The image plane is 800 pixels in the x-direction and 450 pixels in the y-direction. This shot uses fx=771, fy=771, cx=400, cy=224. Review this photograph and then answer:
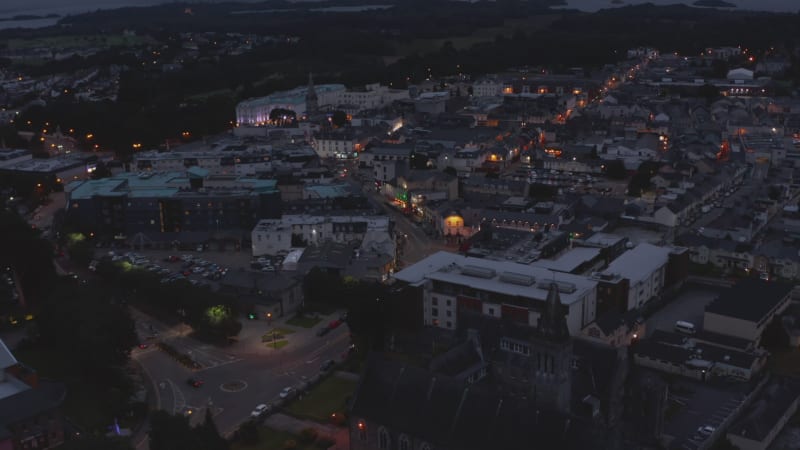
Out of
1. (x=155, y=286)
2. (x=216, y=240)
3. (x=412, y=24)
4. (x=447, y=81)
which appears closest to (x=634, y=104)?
(x=447, y=81)

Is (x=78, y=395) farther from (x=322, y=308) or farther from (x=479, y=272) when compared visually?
(x=479, y=272)

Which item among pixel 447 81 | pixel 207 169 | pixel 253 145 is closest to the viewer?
pixel 207 169

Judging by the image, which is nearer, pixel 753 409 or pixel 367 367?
pixel 367 367

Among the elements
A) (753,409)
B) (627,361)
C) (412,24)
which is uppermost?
(412,24)

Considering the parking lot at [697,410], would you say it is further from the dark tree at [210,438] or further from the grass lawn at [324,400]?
the dark tree at [210,438]

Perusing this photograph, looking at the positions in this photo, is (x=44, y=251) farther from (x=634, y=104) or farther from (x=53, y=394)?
(x=634, y=104)

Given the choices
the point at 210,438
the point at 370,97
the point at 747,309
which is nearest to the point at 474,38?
the point at 370,97

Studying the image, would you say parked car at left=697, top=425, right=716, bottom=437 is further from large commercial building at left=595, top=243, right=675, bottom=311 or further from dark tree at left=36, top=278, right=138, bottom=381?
dark tree at left=36, top=278, right=138, bottom=381
